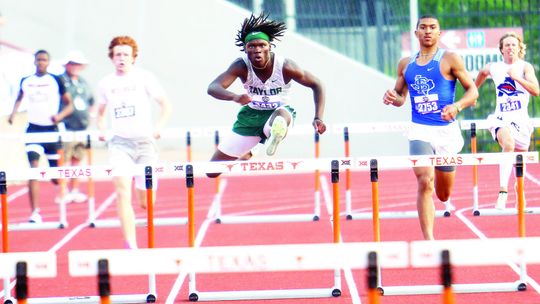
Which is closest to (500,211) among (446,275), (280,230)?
(280,230)

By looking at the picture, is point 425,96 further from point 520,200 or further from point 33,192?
point 33,192

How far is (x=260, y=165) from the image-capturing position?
782 cm

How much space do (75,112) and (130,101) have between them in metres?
6.29

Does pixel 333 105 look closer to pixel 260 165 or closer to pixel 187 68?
pixel 187 68

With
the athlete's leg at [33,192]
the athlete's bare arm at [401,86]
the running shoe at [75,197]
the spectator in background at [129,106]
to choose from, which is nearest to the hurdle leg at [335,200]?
the athlete's bare arm at [401,86]

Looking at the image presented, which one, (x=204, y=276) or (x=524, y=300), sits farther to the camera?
(x=204, y=276)

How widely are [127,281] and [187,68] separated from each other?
11.5 metres

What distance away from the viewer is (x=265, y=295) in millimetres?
8508

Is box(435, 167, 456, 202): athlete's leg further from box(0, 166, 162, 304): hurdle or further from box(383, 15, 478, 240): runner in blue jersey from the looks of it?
box(0, 166, 162, 304): hurdle

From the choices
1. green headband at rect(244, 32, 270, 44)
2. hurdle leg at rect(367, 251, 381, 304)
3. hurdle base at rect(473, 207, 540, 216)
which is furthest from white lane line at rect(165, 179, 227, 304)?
hurdle base at rect(473, 207, 540, 216)

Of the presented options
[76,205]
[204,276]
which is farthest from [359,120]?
[204,276]

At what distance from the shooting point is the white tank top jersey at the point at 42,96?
1402 cm

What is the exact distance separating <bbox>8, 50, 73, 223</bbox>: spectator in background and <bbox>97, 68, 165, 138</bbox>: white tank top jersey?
353 cm

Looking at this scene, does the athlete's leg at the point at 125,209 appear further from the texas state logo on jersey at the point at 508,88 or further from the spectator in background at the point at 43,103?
the texas state logo on jersey at the point at 508,88
